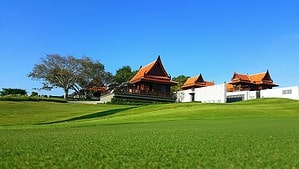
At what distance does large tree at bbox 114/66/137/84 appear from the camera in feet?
334

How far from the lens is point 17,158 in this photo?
7164 mm

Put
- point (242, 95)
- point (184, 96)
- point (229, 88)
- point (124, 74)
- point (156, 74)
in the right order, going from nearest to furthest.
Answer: point (242, 95)
point (156, 74)
point (184, 96)
point (229, 88)
point (124, 74)

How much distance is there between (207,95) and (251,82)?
58.7 feet

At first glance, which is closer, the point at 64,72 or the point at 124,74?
the point at 64,72

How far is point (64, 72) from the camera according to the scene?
76500 mm

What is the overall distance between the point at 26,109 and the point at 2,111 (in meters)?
3.81

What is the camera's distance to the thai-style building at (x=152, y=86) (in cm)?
6300

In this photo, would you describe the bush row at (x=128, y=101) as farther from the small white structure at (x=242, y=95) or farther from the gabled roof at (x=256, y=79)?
the gabled roof at (x=256, y=79)

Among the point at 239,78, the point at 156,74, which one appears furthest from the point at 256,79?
the point at 156,74

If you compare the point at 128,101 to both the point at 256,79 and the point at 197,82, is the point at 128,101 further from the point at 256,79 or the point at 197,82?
the point at 256,79

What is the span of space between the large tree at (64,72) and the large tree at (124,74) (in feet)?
65.4

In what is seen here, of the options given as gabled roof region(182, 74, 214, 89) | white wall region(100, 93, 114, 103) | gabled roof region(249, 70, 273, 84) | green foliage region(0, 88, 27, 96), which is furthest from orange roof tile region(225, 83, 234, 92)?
green foliage region(0, 88, 27, 96)

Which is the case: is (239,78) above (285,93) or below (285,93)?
above

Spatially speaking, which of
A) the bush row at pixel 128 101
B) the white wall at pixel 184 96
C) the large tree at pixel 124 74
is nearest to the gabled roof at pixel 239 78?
the white wall at pixel 184 96
